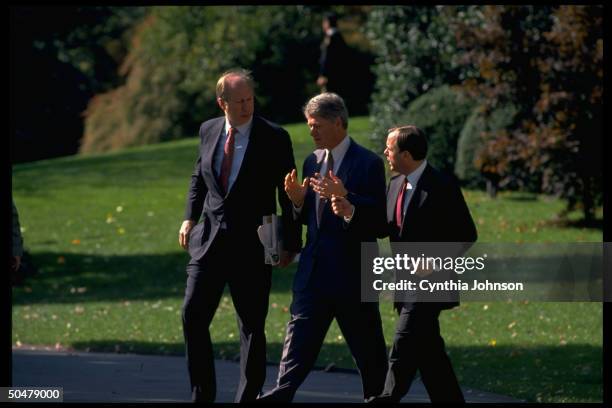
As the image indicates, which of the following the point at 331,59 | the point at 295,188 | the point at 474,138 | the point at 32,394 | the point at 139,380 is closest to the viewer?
the point at 295,188

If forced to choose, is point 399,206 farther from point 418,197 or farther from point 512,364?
point 512,364

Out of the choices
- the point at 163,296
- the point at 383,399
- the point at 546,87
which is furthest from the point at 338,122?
the point at 546,87

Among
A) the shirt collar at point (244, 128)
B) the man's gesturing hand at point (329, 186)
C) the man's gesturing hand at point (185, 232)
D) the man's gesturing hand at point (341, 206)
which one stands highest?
the shirt collar at point (244, 128)

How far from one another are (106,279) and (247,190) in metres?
10.8

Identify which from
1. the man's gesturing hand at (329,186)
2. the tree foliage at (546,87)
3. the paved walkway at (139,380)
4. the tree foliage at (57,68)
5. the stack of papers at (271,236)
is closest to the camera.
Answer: the man's gesturing hand at (329,186)

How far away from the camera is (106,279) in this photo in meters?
18.5

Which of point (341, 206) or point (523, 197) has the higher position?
point (341, 206)

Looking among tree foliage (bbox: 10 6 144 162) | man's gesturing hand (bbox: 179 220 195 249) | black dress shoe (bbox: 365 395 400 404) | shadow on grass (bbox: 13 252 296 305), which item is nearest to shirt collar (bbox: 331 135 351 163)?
man's gesturing hand (bbox: 179 220 195 249)

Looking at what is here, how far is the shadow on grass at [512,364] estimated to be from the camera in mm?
10555

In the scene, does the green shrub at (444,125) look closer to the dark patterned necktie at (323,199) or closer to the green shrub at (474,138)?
the green shrub at (474,138)

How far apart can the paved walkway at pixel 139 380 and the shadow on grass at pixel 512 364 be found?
1.36 ft

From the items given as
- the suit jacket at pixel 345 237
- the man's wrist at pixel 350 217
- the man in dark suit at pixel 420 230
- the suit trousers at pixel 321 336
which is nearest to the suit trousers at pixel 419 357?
the man in dark suit at pixel 420 230

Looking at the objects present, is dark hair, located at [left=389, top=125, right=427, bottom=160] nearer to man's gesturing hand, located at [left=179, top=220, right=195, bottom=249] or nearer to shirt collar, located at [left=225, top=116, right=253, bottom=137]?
shirt collar, located at [left=225, top=116, right=253, bottom=137]

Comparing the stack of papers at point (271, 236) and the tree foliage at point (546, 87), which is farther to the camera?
the tree foliage at point (546, 87)
